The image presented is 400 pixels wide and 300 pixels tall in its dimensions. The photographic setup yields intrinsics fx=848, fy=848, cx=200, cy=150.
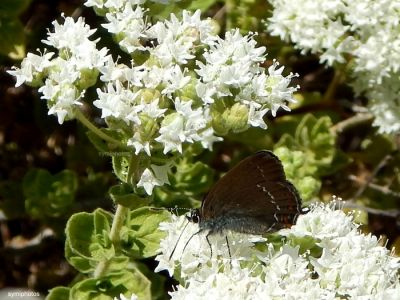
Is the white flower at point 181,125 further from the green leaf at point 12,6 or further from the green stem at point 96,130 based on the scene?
the green leaf at point 12,6

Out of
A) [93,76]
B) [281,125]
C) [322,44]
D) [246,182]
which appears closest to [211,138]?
[246,182]

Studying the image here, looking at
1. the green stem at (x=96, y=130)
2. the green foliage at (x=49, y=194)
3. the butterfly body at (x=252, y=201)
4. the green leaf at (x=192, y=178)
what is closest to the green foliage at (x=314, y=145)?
the green leaf at (x=192, y=178)

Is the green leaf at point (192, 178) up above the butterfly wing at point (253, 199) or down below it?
below

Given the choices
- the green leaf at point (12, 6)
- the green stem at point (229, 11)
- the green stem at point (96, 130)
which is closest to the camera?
the green stem at point (96, 130)

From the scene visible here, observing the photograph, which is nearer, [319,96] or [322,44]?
[322,44]

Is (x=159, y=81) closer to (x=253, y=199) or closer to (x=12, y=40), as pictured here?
(x=253, y=199)

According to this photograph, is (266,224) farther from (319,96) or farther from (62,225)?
(319,96)

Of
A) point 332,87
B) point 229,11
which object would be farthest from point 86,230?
point 332,87

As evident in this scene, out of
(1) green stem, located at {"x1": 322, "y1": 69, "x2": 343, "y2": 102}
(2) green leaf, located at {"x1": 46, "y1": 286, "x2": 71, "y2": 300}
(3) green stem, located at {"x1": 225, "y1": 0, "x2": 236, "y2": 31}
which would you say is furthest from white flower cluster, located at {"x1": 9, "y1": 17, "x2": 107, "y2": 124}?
(1) green stem, located at {"x1": 322, "y1": 69, "x2": 343, "y2": 102}
